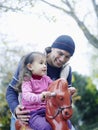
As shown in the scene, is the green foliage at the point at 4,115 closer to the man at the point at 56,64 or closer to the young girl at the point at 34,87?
the man at the point at 56,64

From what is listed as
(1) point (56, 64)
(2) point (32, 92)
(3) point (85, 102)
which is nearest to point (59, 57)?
(1) point (56, 64)

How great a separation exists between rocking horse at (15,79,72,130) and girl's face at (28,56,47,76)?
0.24m

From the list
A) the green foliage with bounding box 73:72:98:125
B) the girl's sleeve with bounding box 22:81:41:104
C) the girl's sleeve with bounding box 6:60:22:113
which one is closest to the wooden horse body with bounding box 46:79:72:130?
the girl's sleeve with bounding box 22:81:41:104

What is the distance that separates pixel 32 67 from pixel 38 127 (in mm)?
456

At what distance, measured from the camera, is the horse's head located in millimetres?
2607

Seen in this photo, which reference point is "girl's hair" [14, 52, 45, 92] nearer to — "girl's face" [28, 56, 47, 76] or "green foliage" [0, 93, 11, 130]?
"girl's face" [28, 56, 47, 76]

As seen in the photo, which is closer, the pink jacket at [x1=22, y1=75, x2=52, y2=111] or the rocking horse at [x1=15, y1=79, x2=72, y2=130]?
the rocking horse at [x1=15, y1=79, x2=72, y2=130]

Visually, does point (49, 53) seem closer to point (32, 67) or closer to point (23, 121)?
point (32, 67)

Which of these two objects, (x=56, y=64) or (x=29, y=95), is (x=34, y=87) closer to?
(x=29, y=95)

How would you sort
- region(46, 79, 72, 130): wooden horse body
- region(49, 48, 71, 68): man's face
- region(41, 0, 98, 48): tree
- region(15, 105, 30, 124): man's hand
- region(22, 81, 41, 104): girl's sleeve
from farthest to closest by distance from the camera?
region(41, 0, 98, 48): tree
region(49, 48, 71, 68): man's face
region(15, 105, 30, 124): man's hand
region(22, 81, 41, 104): girl's sleeve
region(46, 79, 72, 130): wooden horse body

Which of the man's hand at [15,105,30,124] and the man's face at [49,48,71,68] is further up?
the man's face at [49,48,71,68]

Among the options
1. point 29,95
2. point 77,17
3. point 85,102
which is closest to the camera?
point 29,95

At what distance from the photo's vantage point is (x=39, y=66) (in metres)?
2.86

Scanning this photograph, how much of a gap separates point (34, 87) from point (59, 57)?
1.27 ft
